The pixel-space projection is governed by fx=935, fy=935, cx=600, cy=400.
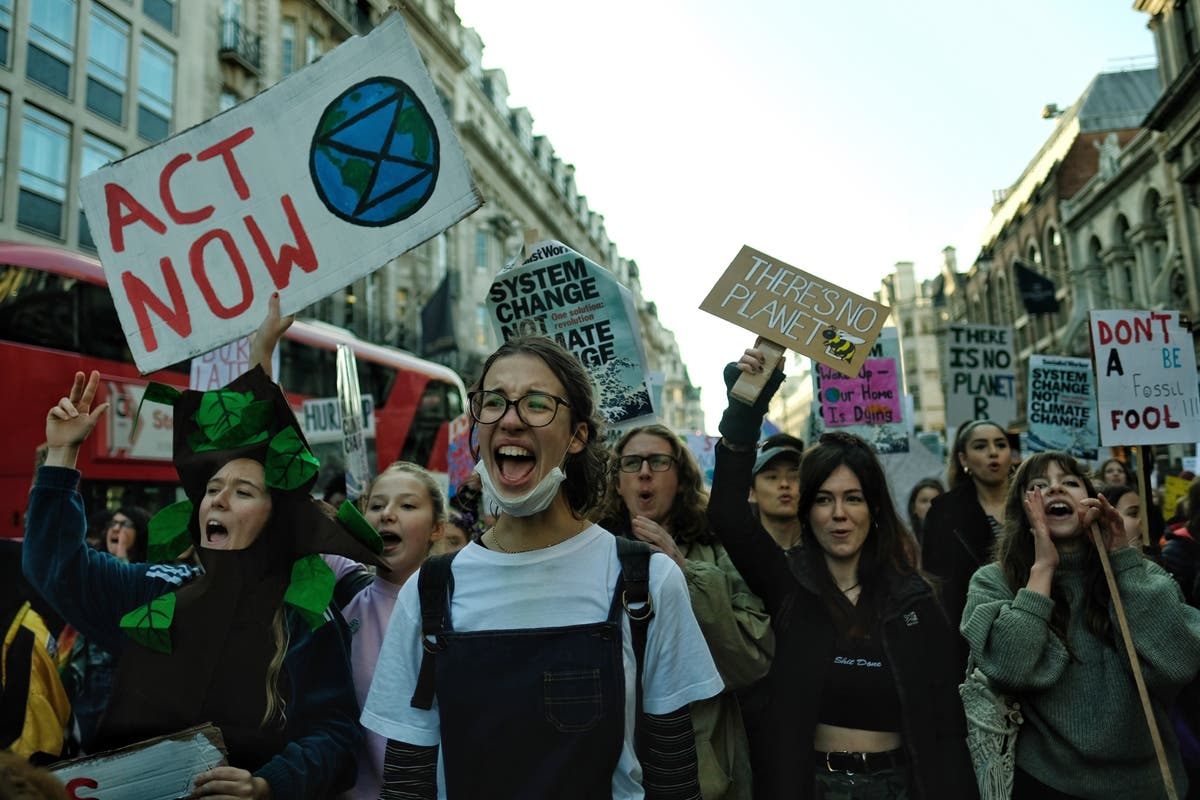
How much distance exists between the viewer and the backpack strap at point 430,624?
1898 millimetres

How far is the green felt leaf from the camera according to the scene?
2273 millimetres

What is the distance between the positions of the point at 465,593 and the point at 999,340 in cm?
896

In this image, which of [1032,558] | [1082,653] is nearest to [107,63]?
[1032,558]

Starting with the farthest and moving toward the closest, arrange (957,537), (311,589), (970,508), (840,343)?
(970,508) → (957,537) → (840,343) → (311,589)

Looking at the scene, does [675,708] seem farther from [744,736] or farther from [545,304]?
[545,304]

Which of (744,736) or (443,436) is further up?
(443,436)

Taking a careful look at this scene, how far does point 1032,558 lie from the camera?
3.20 meters

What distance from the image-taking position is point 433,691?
191 centimetres

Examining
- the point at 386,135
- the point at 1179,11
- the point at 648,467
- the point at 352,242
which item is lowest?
the point at 648,467

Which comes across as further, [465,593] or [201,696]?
[201,696]

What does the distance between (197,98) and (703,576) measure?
73.1 feet

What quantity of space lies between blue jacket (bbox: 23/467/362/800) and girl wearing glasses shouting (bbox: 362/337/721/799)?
22.0 inches

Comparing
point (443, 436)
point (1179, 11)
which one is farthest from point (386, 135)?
point (1179, 11)

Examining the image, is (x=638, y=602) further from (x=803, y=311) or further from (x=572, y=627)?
(x=803, y=311)
